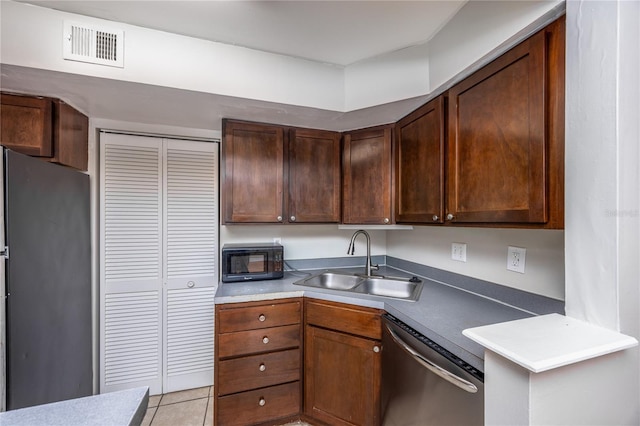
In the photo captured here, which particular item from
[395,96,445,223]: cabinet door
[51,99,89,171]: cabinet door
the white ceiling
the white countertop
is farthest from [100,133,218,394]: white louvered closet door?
the white countertop

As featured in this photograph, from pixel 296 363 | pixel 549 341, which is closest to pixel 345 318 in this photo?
pixel 296 363

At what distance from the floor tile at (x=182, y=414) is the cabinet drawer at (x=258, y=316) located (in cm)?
79

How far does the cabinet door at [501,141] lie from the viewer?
0.98 meters

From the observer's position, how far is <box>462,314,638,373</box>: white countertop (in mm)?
Answer: 702

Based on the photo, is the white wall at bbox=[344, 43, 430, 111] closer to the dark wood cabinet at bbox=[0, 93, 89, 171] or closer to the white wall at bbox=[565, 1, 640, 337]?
the white wall at bbox=[565, 1, 640, 337]

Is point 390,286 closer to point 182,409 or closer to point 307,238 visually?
point 307,238

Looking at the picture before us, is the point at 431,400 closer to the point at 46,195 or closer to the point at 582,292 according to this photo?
the point at 582,292

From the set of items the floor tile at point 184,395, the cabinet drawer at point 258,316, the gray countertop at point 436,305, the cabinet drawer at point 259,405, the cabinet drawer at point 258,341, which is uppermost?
the gray countertop at point 436,305

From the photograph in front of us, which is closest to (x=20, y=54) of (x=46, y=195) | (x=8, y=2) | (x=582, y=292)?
(x=8, y=2)

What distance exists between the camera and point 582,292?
0.90 meters

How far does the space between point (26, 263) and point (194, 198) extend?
107cm

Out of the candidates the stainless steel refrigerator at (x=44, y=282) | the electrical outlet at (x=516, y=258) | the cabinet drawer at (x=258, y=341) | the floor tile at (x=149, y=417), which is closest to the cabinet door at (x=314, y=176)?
the cabinet drawer at (x=258, y=341)

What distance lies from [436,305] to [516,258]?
1.51 ft

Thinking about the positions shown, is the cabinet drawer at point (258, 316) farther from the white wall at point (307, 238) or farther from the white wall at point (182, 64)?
the white wall at point (182, 64)
